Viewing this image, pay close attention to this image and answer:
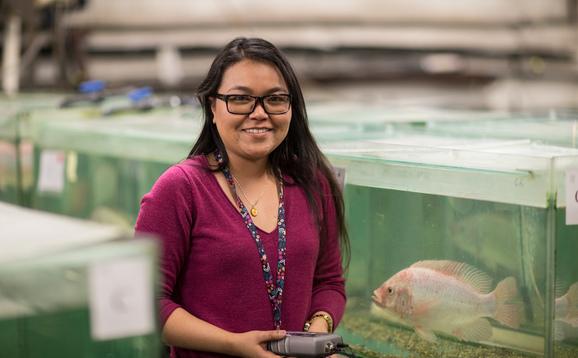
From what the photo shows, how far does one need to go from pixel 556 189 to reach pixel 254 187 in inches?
21.1

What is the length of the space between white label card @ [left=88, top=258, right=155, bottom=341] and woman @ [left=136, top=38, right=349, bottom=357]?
1.16ft

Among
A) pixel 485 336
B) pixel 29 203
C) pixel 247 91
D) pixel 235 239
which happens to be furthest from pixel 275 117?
pixel 29 203

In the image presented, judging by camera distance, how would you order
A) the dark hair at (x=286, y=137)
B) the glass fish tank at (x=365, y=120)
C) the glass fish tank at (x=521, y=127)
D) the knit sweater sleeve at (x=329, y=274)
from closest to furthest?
the dark hair at (x=286, y=137) → the knit sweater sleeve at (x=329, y=274) → the glass fish tank at (x=521, y=127) → the glass fish tank at (x=365, y=120)

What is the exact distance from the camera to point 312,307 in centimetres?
133

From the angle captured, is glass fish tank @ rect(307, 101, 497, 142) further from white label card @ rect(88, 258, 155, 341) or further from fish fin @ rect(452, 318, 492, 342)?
white label card @ rect(88, 258, 155, 341)

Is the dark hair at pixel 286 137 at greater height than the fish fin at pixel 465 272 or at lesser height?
greater

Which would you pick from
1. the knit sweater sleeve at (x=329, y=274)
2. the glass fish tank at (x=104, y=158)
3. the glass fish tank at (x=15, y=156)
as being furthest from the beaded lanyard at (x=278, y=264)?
the glass fish tank at (x=15, y=156)

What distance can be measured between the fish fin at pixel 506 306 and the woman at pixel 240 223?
31 centimetres

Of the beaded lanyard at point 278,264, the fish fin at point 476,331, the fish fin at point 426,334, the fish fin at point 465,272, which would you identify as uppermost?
the beaded lanyard at point 278,264

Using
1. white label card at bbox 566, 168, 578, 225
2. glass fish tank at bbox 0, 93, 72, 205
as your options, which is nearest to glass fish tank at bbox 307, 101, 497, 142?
white label card at bbox 566, 168, 578, 225

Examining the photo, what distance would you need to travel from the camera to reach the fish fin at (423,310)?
144 centimetres

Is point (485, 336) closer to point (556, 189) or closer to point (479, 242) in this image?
point (479, 242)

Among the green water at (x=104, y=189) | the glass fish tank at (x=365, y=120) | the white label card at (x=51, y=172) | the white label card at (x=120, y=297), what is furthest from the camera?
the white label card at (x=51, y=172)

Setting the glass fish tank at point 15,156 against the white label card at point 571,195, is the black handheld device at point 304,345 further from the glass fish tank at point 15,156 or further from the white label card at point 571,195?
the glass fish tank at point 15,156
